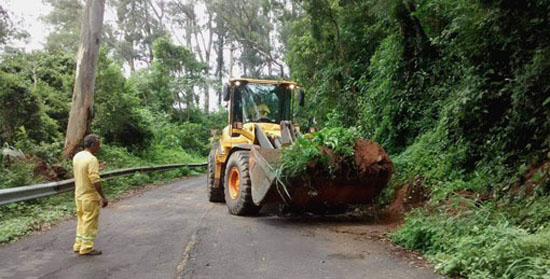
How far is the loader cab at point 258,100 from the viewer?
1039 centimetres

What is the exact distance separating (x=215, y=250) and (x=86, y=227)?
163cm

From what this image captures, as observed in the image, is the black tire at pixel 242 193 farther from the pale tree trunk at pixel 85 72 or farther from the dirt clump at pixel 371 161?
the pale tree trunk at pixel 85 72

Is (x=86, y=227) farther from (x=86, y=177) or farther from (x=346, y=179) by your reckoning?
(x=346, y=179)

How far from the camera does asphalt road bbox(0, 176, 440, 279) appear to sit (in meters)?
4.61

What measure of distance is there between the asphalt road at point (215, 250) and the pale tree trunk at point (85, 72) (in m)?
6.39

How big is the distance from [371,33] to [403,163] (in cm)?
760

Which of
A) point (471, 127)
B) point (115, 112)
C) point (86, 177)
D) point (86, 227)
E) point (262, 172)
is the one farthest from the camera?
point (115, 112)

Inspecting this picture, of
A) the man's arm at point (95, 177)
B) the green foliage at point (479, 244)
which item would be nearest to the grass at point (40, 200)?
the man's arm at point (95, 177)

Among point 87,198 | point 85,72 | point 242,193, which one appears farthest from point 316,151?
point 85,72

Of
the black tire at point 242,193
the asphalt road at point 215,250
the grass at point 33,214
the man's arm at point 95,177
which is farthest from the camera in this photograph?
the black tire at point 242,193

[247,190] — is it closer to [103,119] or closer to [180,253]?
[180,253]

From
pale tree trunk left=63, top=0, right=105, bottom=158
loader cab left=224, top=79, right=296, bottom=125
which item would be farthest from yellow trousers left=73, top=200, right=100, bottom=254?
pale tree trunk left=63, top=0, right=105, bottom=158

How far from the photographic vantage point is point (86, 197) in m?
5.49

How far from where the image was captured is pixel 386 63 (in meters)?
12.3
